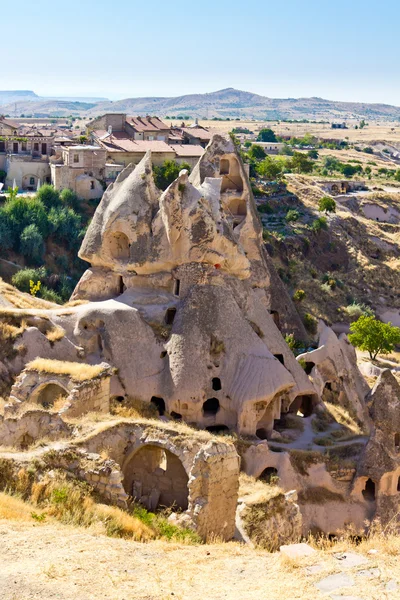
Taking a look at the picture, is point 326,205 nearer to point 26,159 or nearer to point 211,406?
point 26,159

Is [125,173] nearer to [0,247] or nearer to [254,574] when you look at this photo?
[254,574]

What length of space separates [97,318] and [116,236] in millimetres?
2762

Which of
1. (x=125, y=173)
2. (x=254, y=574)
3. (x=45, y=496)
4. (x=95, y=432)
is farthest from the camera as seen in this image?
(x=125, y=173)

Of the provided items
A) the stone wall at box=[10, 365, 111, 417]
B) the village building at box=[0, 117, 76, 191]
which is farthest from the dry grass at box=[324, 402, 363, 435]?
the village building at box=[0, 117, 76, 191]

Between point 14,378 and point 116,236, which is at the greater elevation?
point 116,236

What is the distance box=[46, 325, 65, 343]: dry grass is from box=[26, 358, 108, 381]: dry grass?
1.97 m

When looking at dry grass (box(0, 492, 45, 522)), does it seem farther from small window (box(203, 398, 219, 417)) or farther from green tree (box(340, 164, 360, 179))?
green tree (box(340, 164, 360, 179))

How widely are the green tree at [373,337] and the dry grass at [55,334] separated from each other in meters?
21.0

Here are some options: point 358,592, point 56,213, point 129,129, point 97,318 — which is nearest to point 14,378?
point 97,318

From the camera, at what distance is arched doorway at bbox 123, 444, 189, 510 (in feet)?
54.6

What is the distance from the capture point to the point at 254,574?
10414mm

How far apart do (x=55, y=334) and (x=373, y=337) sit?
2140cm

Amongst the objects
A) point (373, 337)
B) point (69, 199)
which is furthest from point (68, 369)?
point (69, 199)

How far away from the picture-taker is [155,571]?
10219 mm
